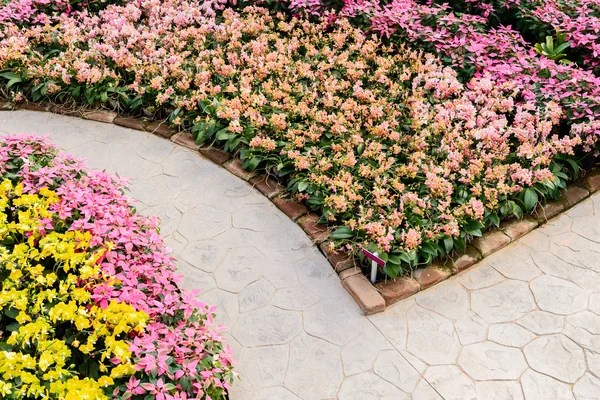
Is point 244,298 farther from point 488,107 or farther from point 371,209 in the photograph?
point 488,107

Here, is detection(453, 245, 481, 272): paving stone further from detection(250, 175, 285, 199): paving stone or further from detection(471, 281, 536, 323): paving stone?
detection(250, 175, 285, 199): paving stone

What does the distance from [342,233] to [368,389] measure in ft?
3.39

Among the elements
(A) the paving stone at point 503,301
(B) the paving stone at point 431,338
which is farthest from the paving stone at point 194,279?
(A) the paving stone at point 503,301

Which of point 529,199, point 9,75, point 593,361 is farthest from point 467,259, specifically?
point 9,75

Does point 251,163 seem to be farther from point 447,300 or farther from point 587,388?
point 587,388

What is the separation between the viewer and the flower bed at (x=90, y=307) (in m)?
2.24

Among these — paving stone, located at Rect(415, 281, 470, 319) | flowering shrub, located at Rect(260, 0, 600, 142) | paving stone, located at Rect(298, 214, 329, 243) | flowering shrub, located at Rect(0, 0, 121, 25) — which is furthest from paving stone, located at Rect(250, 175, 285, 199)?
flowering shrub, located at Rect(0, 0, 121, 25)

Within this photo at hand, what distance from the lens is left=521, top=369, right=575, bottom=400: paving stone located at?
2.79 meters

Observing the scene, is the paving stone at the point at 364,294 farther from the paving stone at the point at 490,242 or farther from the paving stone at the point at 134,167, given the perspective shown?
the paving stone at the point at 134,167

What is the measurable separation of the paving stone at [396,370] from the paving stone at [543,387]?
1.86 ft

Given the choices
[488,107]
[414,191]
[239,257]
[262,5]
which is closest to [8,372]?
[239,257]

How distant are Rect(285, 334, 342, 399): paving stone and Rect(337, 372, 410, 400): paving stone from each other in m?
0.03

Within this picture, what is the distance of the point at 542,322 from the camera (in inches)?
124

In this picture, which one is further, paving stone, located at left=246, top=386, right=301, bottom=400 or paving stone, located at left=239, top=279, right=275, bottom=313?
paving stone, located at left=239, top=279, right=275, bottom=313
